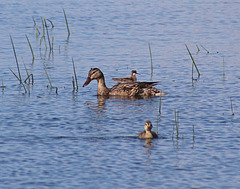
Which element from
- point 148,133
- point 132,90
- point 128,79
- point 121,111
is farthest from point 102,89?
point 148,133

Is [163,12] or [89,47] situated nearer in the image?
[89,47]

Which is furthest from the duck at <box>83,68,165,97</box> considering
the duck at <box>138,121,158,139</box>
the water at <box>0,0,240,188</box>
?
the duck at <box>138,121,158,139</box>

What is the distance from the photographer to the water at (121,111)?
9828 mm

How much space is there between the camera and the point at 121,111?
1416 centimetres

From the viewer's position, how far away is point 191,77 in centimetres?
1784

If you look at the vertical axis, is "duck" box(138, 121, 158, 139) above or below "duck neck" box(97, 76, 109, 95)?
below

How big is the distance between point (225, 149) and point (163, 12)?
815 inches

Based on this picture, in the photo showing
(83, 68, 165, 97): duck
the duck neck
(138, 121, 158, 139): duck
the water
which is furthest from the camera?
the duck neck

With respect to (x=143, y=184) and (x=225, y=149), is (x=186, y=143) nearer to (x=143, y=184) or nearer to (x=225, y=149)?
(x=225, y=149)

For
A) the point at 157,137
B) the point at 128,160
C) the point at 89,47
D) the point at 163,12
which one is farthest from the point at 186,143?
the point at 163,12

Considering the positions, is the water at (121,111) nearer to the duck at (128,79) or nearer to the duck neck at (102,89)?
the duck neck at (102,89)

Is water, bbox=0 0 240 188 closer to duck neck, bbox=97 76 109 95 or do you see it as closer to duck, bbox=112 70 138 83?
duck neck, bbox=97 76 109 95

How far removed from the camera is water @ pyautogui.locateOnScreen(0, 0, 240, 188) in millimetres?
9828

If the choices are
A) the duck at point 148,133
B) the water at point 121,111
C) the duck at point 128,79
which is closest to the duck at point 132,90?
the water at point 121,111
